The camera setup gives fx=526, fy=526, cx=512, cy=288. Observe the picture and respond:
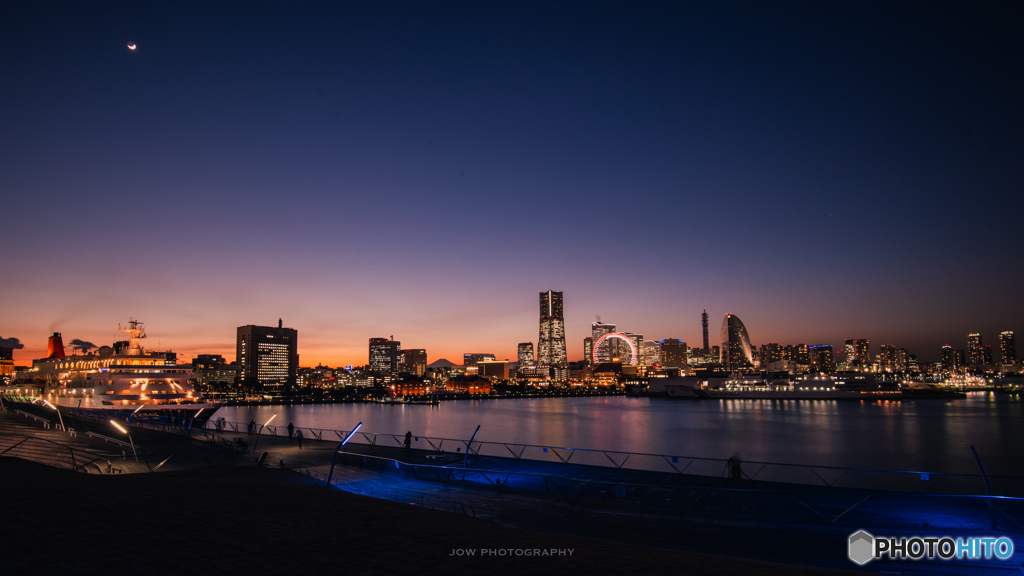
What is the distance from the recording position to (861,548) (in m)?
12.5

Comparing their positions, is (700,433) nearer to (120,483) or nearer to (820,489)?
(820,489)

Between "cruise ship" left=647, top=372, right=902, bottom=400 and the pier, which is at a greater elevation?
the pier

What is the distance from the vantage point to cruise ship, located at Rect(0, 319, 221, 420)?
216 feet

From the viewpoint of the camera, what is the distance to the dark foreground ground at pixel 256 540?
8.45m

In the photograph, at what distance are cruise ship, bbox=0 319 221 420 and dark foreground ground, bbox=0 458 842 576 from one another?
5766cm

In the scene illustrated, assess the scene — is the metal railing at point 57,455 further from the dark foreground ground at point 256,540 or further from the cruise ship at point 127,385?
the cruise ship at point 127,385

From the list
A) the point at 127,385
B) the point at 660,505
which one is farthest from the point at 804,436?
the point at 127,385

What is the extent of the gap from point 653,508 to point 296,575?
12.0 m

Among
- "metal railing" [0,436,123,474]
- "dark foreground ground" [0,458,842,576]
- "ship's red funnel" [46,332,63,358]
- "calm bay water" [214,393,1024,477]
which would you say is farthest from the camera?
"ship's red funnel" [46,332,63,358]

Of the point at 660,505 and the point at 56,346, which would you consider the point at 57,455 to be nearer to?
the point at 660,505

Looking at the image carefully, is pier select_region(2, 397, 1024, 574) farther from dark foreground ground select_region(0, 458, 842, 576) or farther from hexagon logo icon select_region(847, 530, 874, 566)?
dark foreground ground select_region(0, 458, 842, 576)

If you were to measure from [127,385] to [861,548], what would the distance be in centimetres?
8157

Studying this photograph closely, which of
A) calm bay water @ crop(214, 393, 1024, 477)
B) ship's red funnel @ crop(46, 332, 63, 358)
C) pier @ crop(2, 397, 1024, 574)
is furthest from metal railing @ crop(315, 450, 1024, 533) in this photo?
ship's red funnel @ crop(46, 332, 63, 358)

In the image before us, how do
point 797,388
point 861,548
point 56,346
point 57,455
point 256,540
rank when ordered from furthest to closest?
point 797,388 → point 56,346 → point 57,455 → point 861,548 → point 256,540
